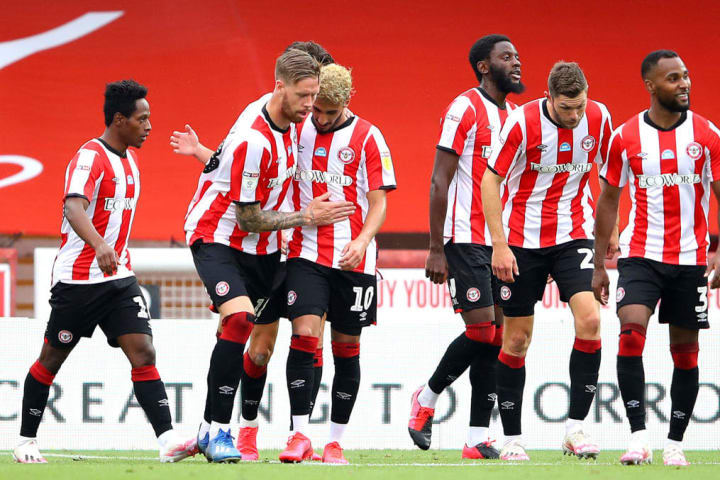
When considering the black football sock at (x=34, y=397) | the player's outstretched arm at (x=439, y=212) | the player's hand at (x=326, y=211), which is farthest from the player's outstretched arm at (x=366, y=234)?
the black football sock at (x=34, y=397)

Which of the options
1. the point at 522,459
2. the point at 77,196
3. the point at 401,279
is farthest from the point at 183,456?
the point at 401,279

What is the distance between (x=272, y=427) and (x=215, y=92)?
237 inches

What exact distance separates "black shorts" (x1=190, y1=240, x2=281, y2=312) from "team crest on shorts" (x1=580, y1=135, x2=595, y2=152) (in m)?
1.66

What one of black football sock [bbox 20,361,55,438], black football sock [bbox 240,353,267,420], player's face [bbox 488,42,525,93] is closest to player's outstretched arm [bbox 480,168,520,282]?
player's face [bbox 488,42,525,93]

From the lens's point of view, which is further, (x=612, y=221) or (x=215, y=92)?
(x=215, y=92)

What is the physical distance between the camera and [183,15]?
14.0 meters

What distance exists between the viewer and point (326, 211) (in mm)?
5969

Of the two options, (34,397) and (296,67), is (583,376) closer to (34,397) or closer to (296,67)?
(296,67)

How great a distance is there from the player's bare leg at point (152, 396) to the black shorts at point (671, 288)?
2.22 metres

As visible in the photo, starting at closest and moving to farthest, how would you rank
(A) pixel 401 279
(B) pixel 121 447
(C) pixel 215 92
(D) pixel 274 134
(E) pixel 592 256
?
(D) pixel 274 134 → (E) pixel 592 256 → (B) pixel 121 447 → (A) pixel 401 279 → (C) pixel 215 92

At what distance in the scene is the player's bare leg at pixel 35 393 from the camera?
6.38m

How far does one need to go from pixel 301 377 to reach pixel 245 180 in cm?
102

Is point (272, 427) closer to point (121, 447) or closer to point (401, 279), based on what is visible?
point (121, 447)

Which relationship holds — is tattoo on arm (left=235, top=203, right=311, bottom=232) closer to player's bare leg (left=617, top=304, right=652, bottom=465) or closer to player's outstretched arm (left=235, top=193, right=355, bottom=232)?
player's outstretched arm (left=235, top=193, right=355, bottom=232)
